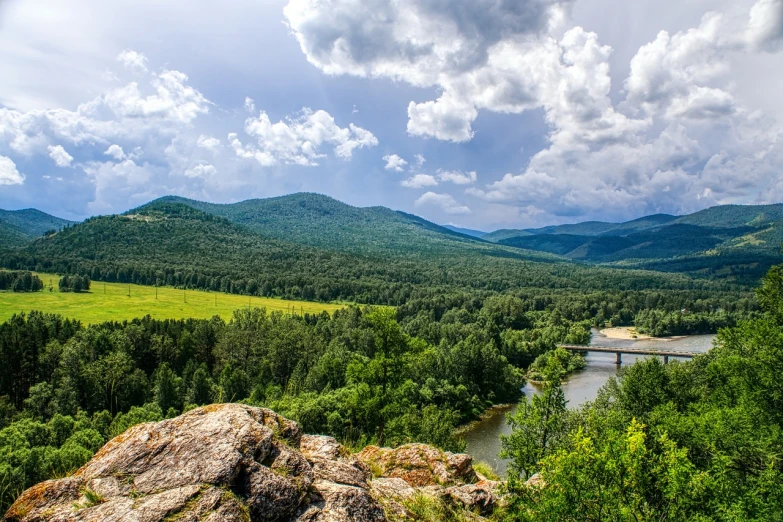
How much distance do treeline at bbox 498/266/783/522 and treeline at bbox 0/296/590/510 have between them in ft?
29.9

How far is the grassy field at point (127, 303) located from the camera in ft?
359

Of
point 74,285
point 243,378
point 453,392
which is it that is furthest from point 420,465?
point 74,285

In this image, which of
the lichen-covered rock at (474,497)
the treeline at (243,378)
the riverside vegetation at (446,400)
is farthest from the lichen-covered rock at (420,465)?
the treeline at (243,378)

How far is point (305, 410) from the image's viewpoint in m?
46.2

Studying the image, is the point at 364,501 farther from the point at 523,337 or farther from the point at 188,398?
the point at 523,337

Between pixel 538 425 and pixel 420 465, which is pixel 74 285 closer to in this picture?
pixel 420 465

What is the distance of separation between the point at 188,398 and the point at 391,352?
43.6 metres

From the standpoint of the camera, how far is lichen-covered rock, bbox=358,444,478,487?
15.9 metres

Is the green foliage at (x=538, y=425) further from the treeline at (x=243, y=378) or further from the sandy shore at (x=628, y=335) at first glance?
the sandy shore at (x=628, y=335)

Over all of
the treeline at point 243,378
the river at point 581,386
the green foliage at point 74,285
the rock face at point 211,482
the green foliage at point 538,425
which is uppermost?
the rock face at point 211,482

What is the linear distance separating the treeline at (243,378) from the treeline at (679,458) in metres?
9.11

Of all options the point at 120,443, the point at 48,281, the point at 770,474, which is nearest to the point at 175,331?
the point at 120,443

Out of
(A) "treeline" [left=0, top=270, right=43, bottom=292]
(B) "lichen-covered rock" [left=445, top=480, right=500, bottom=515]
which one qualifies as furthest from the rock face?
(A) "treeline" [left=0, top=270, right=43, bottom=292]

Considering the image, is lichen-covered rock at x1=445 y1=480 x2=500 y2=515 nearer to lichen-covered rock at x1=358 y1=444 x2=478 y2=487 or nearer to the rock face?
lichen-covered rock at x1=358 y1=444 x2=478 y2=487
